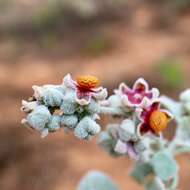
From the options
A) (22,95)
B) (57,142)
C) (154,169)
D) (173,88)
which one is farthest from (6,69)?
(154,169)

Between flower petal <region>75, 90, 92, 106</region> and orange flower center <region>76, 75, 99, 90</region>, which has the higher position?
orange flower center <region>76, 75, 99, 90</region>

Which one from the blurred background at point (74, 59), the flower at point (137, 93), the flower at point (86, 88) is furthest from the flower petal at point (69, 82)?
the blurred background at point (74, 59)

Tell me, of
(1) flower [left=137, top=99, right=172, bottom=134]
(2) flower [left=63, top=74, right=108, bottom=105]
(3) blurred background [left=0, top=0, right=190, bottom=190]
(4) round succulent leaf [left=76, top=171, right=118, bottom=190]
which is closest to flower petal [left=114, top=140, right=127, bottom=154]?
(1) flower [left=137, top=99, right=172, bottom=134]

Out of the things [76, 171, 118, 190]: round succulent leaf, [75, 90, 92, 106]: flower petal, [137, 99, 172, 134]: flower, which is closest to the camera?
[75, 90, 92, 106]: flower petal

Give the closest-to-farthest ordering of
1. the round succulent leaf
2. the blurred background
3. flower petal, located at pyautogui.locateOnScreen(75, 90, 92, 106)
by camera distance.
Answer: flower petal, located at pyautogui.locateOnScreen(75, 90, 92, 106)
the round succulent leaf
the blurred background

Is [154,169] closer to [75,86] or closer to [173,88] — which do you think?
[75,86]

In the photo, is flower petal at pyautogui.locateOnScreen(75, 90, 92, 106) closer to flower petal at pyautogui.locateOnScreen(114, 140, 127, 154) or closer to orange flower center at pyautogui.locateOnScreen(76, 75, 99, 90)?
orange flower center at pyautogui.locateOnScreen(76, 75, 99, 90)
